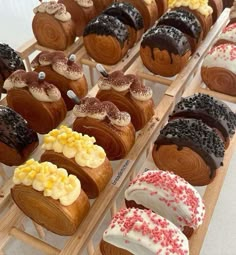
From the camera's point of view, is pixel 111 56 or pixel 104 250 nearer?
pixel 104 250

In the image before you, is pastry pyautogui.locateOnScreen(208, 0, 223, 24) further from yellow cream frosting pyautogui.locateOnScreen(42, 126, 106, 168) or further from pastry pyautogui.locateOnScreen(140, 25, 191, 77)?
yellow cream frosting pyautogui.locateOnScreen(42, 126, 106, 168)

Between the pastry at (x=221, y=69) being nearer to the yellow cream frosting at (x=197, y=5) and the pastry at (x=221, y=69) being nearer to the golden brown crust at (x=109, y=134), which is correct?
the yellow cream frosting at (x=197, y=5)

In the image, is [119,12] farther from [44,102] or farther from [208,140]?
[208,140]

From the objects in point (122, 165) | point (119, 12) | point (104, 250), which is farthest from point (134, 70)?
point (104, 250)

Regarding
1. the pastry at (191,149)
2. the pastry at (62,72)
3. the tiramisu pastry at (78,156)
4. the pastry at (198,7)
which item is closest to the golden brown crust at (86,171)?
the tiramisu pastry at (78,156)

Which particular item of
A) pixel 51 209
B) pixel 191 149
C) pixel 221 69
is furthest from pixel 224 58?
pixel 51 209

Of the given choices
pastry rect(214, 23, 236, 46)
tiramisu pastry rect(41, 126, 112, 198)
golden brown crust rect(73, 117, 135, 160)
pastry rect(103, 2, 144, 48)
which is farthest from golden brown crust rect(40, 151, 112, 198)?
pastry rect(214, 23, 236, 46)
